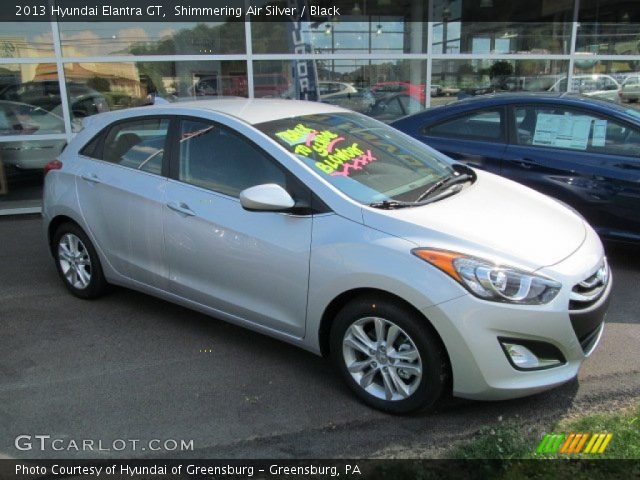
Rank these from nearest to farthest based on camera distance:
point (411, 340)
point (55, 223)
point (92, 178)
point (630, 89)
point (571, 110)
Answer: point (411, 340) → point (92, 178) → point (55, 223) → point (571, 110) → point (630, 89)

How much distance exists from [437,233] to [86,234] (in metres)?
2.81

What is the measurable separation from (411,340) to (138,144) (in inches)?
98.5

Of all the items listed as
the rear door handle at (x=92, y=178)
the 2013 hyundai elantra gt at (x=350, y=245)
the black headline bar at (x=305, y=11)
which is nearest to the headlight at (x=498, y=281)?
the 2013 hyundai elantra gt at (x=350, y=245)

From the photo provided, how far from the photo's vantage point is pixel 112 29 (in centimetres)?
834

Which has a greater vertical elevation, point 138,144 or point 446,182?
point 138,144

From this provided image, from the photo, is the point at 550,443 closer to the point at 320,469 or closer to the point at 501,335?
the point at 501,335

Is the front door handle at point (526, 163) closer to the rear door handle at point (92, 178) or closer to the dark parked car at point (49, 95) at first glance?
the rear door handle at point (92, 178)

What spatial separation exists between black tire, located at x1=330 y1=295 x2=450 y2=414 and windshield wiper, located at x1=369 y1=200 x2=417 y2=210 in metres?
0.50

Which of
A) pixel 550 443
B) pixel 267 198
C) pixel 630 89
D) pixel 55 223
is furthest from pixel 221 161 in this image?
pixel 630 89

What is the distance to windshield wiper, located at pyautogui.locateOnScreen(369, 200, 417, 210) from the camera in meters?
3.07

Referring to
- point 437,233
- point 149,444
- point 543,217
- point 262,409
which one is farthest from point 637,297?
point 149,444

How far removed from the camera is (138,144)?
4121 millimetres

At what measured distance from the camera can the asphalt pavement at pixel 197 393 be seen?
111 inches

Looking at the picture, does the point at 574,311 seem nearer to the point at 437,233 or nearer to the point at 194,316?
the point at 437,233
